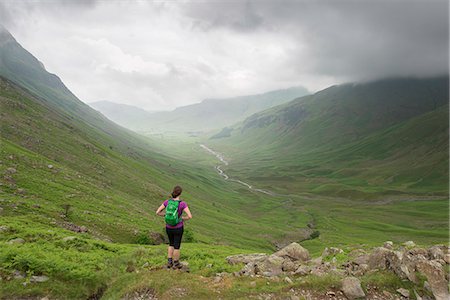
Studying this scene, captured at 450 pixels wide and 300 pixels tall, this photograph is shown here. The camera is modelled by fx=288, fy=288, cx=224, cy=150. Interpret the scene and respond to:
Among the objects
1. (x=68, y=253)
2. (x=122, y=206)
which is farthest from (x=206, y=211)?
(x=68, y=253)

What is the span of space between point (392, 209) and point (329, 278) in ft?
631

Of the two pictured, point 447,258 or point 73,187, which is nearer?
point 447,258

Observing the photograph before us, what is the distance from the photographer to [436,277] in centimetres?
1753

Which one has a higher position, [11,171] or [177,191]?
[177,191]

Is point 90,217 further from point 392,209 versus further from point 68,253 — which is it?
point 392,209

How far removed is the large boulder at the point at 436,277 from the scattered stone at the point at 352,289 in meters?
4.60

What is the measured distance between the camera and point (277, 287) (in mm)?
16453

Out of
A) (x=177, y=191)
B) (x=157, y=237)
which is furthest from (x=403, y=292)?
(x=157, y=237)

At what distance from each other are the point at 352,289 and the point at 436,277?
19.3ft

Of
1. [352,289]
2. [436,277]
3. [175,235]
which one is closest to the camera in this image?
[352,289]

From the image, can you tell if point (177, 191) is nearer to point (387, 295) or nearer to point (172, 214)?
point (172, 214)

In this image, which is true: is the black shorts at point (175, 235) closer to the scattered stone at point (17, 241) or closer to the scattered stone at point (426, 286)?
the scattered stone at point (17, 241)

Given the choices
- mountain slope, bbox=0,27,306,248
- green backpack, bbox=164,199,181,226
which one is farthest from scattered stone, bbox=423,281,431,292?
mountain slope, bbox=0,27,306,248

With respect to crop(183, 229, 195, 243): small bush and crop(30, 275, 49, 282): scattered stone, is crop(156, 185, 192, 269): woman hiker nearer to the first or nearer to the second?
crop(30, 275, 49, 282): scattered stone
